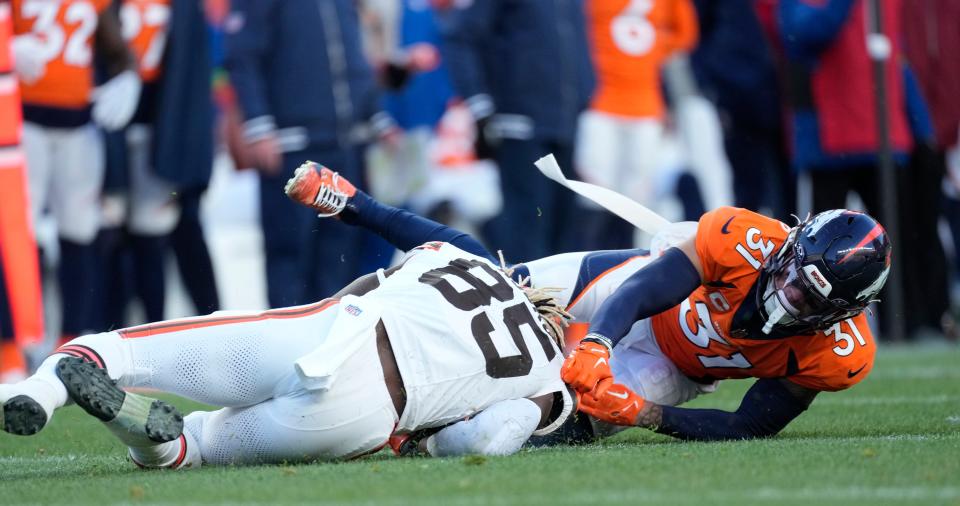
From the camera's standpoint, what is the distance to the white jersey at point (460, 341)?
473cm

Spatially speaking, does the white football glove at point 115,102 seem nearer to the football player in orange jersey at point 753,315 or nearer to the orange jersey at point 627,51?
the orange jersey at point 627,51

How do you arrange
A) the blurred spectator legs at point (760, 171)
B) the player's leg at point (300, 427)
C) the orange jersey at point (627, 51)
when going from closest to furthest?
the player's leg at point (300, 427), the orange jersey at point (627, 51), the blurred spectator legs at point (760, 171)

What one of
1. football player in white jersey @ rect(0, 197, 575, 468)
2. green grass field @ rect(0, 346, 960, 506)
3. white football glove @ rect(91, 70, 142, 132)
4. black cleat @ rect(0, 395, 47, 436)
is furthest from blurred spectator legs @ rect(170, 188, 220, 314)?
black cleat @ rect(0, 395, 47, 436)

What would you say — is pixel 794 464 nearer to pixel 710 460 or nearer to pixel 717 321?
pixel 710 460

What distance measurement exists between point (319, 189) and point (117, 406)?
5.17 feet

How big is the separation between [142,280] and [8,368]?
155 cm

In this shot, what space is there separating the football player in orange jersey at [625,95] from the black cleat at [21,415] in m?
6.43

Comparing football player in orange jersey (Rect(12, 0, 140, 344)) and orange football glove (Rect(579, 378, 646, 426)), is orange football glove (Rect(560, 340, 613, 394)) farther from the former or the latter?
football player in orange jersey (Rect(12, 0, 140, 344))

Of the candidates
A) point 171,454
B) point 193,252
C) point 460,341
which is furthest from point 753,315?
point 193,252

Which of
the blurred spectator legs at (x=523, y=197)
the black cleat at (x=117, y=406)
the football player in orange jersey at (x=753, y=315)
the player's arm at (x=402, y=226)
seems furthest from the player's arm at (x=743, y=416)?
the blurred spectator legs at (x=523, y=197)

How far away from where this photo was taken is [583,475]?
431 centimetres

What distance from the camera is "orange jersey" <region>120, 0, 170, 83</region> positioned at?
8773mm

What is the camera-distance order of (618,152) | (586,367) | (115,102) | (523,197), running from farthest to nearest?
(618,152) < (523,197) < (115,102) < (586,367)

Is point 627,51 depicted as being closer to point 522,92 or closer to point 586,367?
point 522,92
